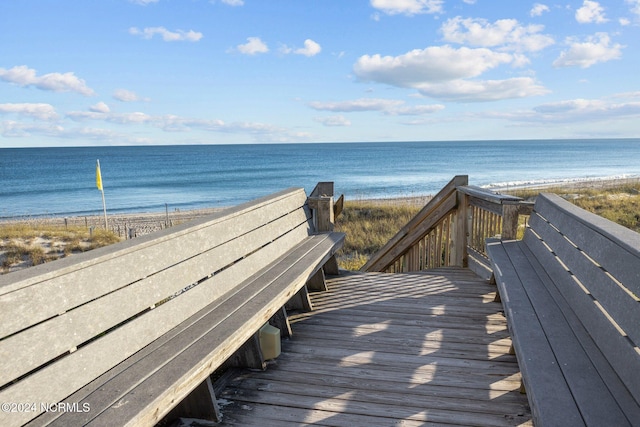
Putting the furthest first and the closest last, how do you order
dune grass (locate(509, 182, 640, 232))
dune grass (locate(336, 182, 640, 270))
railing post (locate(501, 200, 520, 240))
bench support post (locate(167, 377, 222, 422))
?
dune grass (locate(509, 182, 640, 232))
dune grass (locate(336, 182, 640, 270))
railing post (locate(501, 200, 520, 240))
bench support post (locate(167, 377, 222, 422))

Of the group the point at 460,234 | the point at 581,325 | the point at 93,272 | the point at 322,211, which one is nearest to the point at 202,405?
the point at 93,272

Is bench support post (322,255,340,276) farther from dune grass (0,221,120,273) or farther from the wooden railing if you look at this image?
dune grass (0,221,120,273)

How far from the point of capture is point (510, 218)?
14.6ft

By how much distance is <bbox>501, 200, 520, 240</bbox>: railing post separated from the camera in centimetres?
443

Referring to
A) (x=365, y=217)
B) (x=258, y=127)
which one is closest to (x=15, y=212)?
(x=365, y=217)

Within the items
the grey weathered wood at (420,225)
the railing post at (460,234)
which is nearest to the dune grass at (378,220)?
the grey weathered wood at (420,225)

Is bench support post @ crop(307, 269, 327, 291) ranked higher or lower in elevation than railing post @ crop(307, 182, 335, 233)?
lower

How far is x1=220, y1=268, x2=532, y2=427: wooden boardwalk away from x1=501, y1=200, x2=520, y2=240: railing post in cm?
67

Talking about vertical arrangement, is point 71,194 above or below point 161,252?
below

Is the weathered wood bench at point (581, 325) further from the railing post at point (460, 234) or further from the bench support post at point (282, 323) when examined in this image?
the railing post at point (460, 234)

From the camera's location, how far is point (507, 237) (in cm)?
452

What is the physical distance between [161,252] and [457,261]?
4.36 metres

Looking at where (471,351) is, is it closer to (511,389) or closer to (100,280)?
(511,389)

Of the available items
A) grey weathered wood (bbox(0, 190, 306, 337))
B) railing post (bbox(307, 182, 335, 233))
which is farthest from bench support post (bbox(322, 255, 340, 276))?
grey weathered wood (bbox(0, 190, 306, 337))
